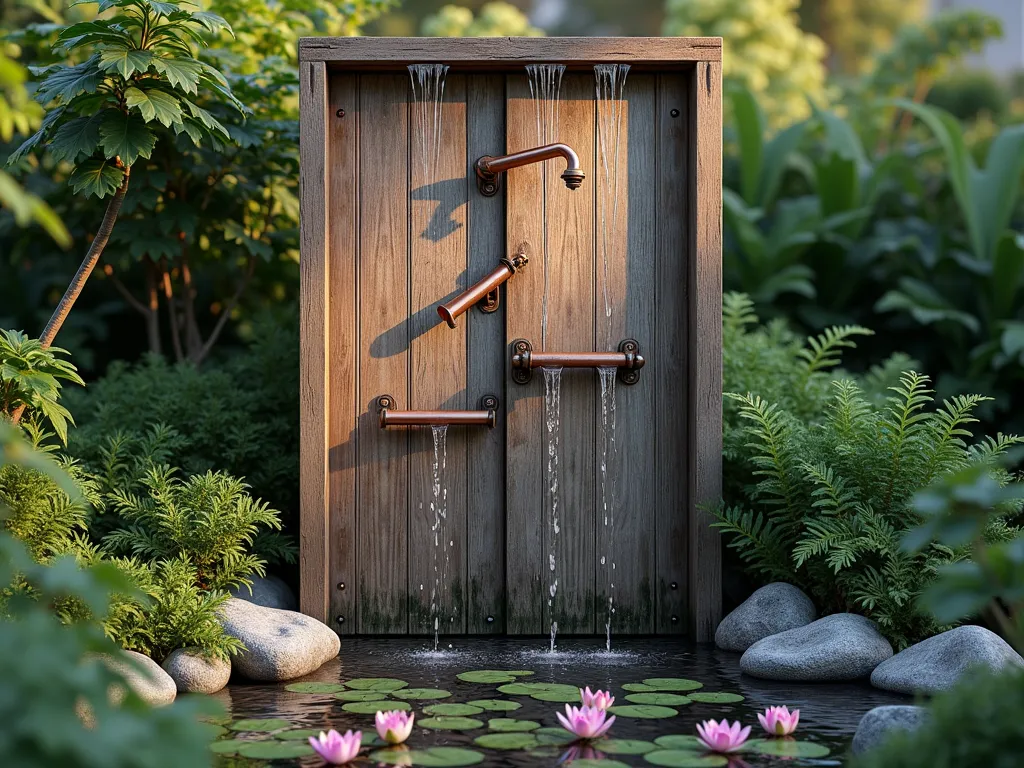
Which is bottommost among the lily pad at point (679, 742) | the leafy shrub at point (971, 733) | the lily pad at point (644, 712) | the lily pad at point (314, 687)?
the lily pad at point (314, 687)

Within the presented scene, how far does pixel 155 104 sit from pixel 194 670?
210 centimetres

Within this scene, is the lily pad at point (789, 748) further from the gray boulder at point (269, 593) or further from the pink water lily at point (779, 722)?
the gray boulder at point (269, 593)

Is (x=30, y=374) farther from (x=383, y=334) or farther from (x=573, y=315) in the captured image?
(x=573, y=315)

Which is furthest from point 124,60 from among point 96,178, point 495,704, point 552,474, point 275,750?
point 495,704

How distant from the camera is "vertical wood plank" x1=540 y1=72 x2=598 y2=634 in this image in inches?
180

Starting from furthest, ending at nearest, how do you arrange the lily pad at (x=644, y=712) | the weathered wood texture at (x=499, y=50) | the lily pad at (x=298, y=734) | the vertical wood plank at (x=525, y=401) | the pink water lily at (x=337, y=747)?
the vertical wood plank at (x=525, y=401) < the weathered wood texture at (x=499, y=50) < the lily pad at (x=644, y=712) < the lily pad at (x=298, y=734) < the pink water lily at (x=337, y=747)

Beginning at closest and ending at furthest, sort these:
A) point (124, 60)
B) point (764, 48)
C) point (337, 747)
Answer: point (337, 747) → point (124, 60) → point (764, 48)

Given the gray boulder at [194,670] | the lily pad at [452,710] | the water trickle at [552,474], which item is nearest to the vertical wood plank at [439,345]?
the water trickle at [552,474]

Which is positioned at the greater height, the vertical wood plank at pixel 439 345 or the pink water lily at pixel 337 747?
the vertical wood plank at pixel 439 345

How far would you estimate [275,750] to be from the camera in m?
2.96

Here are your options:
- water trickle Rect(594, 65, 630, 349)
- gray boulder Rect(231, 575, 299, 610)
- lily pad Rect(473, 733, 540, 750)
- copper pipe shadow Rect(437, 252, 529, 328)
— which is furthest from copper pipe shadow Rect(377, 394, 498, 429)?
lily pad Rect(473, 733, 540, 750)

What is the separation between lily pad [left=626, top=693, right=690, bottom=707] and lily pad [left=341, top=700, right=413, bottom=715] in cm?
73

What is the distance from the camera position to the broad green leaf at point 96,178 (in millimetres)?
4281

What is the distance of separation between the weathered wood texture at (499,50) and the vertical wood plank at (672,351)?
186 mm
